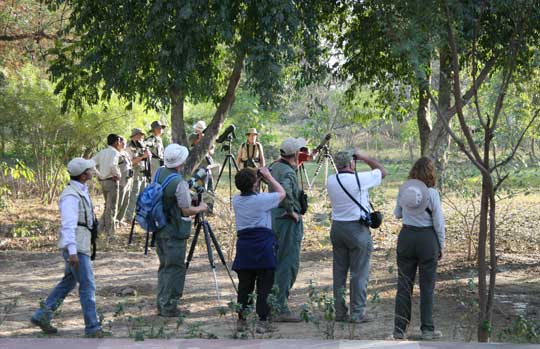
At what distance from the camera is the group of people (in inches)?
255

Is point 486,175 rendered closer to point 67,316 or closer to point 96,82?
point 67,316

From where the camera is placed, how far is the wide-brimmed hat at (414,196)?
6574 millimetres

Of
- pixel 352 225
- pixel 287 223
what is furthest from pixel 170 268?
pixel 352 225

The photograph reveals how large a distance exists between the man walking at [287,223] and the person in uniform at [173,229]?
28.5 inches

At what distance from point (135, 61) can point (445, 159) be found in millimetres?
4363

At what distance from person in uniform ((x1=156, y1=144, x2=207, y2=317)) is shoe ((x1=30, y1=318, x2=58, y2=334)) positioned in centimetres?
93

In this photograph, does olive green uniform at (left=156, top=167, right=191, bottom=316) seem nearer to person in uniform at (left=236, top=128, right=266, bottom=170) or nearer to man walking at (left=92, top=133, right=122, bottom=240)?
man walking at (left=92, top=133, right=122, bottom=240)

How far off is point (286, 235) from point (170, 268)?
3.66ft

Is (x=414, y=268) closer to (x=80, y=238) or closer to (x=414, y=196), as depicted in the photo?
(x=414, y=196)

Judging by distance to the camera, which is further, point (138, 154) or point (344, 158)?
point (138, 154)

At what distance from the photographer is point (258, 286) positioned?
22.5 feet

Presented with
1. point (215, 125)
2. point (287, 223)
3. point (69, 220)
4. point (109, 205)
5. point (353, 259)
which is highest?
point (215, 125)

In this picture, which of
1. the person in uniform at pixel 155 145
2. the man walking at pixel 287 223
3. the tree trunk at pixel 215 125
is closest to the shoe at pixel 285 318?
the man walking at pixel 287 223

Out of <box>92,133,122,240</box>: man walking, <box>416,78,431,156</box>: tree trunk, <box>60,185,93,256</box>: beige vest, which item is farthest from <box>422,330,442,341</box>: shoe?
<box>92,133,122,240</box>: man walking
